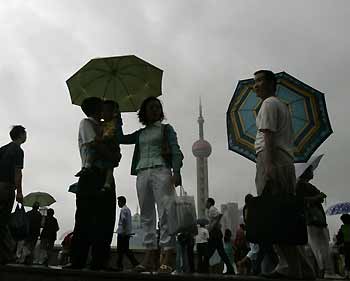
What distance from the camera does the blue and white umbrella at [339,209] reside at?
52.1 ft

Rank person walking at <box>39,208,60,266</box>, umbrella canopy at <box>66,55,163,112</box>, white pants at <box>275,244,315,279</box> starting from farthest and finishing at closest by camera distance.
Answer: person walking at <box>39,208,60,266</box> < umbrella canopy at <box>66,55,163,112</box> < white pants at <box>275,244,315,279</box>

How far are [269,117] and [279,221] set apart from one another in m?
0.93

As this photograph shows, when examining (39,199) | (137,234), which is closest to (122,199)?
(137,234)

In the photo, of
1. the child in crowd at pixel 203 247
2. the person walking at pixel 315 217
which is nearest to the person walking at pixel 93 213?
the person walking at pixel 315 217

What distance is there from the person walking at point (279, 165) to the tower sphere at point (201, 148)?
111615 millimetres

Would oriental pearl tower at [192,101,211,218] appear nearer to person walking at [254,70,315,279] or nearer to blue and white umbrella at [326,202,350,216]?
blue and white umbrella at [326,202,350,216]

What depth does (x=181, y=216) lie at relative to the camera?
18.2 feet

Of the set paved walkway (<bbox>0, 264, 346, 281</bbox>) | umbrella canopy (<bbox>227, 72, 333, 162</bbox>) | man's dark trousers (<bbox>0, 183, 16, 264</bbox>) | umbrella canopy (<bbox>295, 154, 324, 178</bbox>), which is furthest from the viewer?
umbrella canopy (<bbox>295, 154, 324, 178</bbox>)

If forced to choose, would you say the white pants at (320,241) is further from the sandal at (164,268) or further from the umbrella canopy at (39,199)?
the umbrella canopy at (39,199)

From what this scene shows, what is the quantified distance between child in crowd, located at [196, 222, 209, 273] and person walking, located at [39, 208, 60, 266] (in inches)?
129

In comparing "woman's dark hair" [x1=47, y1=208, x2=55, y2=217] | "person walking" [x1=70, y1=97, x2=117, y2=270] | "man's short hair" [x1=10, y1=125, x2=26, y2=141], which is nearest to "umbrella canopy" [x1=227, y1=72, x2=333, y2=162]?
"person walking" [x1=70, y1=97, x2=117, y2=270]

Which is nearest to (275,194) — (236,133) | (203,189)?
(236,133)

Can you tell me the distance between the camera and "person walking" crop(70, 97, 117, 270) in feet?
15.0

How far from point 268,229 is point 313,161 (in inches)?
155
